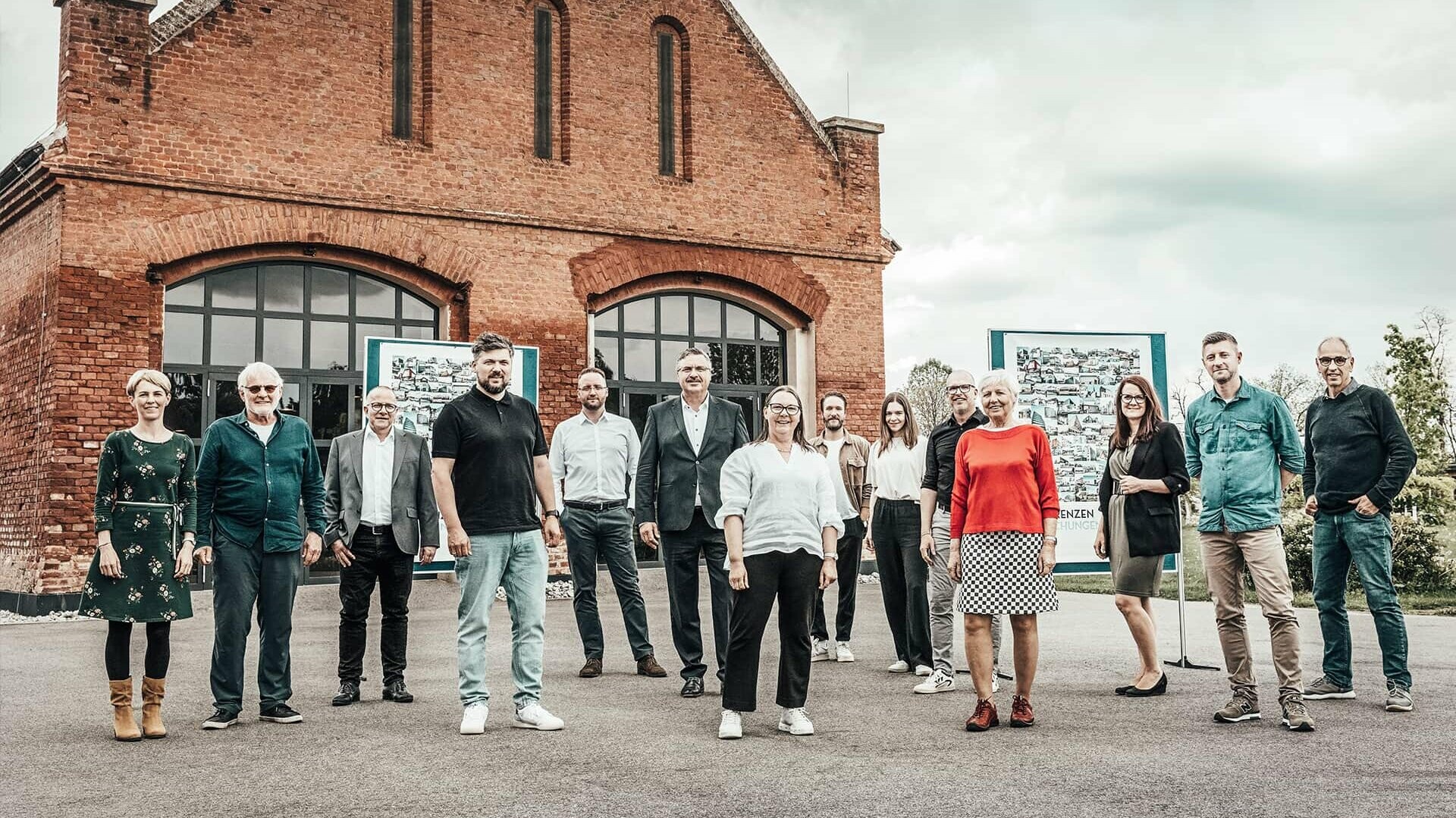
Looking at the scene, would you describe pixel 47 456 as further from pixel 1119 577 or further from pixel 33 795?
pixel 1119 577

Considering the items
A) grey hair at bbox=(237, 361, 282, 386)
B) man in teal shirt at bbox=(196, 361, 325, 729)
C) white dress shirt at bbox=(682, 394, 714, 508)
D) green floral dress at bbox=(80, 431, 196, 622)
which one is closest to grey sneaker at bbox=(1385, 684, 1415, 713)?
white dress shirt at bbox=(682, 394, 714, 508)

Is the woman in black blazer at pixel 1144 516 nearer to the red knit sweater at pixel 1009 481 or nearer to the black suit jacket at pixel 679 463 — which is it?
the red knit sweater at pixel 1009 481

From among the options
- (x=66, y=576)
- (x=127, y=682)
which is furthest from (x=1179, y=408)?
(x=127, y=682)

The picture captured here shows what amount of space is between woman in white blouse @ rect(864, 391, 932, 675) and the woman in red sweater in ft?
5.63

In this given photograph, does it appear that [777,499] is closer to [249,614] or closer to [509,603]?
[509,603]

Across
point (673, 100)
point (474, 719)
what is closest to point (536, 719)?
point (474, 719)

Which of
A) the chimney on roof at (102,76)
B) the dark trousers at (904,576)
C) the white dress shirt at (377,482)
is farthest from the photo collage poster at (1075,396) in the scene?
the chimney on roof at (102,76)

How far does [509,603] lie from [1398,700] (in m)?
4.83

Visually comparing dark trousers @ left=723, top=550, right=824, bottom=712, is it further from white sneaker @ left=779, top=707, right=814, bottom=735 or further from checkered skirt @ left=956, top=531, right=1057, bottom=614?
checkered skirt @ left=956, top=531, right=1057, bottom=614

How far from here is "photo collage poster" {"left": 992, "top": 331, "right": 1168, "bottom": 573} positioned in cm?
1053

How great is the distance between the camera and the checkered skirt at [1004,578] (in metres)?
6.36

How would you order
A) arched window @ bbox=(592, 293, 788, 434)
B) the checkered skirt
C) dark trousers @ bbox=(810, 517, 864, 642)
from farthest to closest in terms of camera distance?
arched window @ bbox=(592, 293, 788, 434), dark trousers @ bbox=(810, 517, 864, 642), the checkered skirt

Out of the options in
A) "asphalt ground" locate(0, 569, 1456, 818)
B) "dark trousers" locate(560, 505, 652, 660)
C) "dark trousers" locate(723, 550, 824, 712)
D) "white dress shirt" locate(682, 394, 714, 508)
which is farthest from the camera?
"dark trousers" locate(560, 505, 652, 660)

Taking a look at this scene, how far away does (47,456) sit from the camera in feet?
43.6
